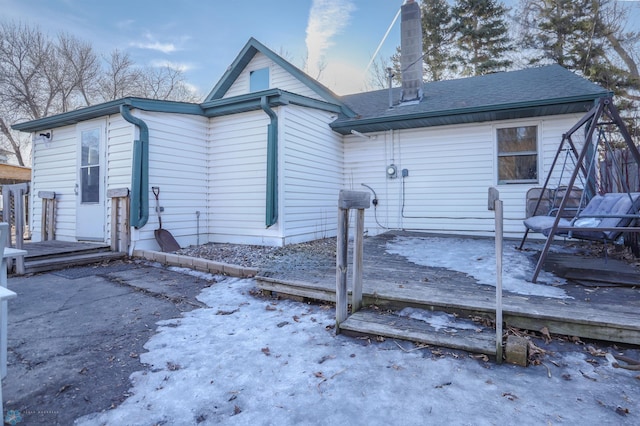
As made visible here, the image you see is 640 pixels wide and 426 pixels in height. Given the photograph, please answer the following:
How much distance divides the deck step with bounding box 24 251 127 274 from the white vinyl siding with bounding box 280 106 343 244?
2.80m

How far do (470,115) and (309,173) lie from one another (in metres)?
3.20

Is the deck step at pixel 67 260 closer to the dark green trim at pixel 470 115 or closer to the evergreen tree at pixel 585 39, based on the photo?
the dark green trim at pixel 470 115

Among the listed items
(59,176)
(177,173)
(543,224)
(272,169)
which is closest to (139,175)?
(177,173)

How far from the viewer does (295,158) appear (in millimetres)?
5887

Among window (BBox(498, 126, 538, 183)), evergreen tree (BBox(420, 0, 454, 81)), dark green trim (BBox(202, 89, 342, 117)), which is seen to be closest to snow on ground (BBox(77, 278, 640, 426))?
dark green trim (BBox(202, 89, 342, 117))

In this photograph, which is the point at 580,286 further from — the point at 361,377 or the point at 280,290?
the point at 280,290

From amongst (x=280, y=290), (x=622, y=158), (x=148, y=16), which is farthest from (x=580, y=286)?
(x=148, y=16)

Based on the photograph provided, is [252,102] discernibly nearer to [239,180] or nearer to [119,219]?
[239,180]

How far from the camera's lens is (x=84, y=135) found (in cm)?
600

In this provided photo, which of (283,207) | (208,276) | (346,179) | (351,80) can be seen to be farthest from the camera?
(351,80)

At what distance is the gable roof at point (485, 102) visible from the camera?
5.48 m

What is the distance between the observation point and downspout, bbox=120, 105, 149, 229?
16.6 feet

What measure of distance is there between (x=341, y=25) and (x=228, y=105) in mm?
7336

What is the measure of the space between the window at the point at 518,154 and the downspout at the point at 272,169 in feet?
14.2
